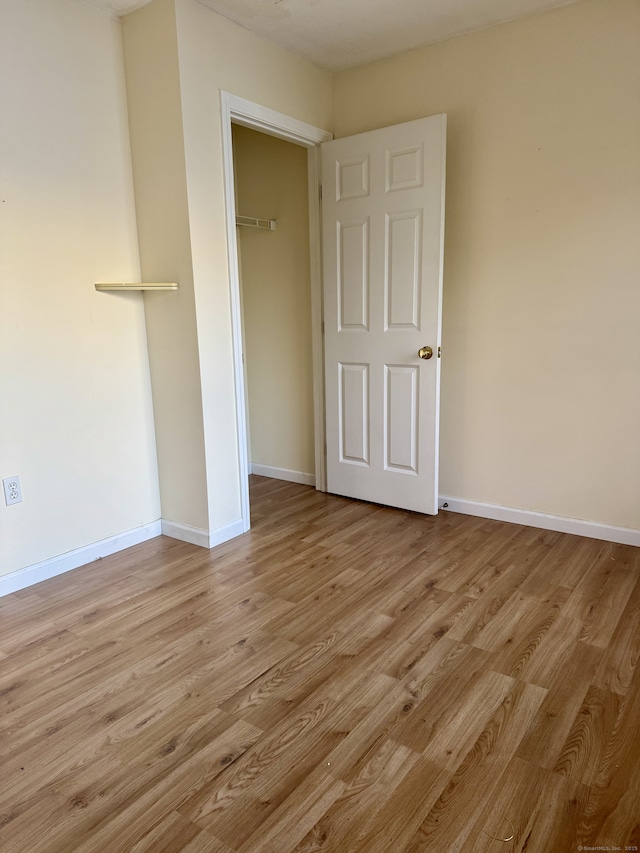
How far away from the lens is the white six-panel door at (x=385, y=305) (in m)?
2.99

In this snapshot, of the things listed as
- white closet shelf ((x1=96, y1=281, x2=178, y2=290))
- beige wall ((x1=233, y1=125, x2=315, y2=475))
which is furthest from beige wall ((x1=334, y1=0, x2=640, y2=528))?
white closet shelf ((x1=96, y1=281, x2=178, y2=290))

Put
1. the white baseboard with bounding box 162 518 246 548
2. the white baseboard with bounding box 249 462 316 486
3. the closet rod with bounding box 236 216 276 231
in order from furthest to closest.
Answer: the white baseboard with bounding box 249 462 316 486
the closet rod with bounding box 236 216 276 231
the white baseboard with bounding box 162 518 246 548

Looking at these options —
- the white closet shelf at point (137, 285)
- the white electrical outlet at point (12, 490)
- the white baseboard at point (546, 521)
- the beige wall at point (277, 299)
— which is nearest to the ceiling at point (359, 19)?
the beige wall at point (277, 299)

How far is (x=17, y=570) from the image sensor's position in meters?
2.55

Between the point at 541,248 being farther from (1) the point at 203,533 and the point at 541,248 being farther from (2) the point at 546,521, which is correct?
(1) the point at 203,533

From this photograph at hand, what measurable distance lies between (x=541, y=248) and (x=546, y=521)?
1440 millimetres

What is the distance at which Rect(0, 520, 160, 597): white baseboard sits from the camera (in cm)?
254

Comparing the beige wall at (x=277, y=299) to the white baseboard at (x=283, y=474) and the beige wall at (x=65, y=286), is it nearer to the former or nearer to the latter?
the white baseboard at (x=283, y=474)

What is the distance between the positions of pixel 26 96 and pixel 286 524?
2.39 metres

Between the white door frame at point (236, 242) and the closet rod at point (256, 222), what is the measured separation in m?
0.39

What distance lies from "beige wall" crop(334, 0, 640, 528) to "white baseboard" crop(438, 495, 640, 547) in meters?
0.04

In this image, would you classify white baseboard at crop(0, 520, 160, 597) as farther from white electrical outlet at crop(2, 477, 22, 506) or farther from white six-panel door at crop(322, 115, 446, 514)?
white six-panel door at crop(322, 115, 446, 514)

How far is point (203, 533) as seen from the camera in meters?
2.95

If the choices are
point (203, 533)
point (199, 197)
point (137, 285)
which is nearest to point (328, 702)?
point (203, 533)
